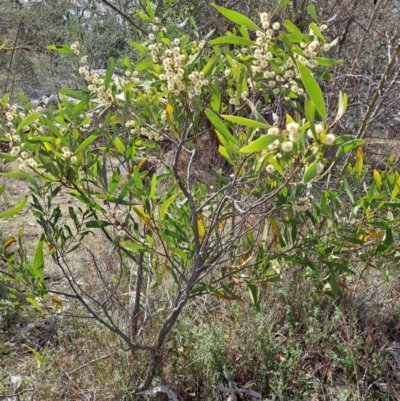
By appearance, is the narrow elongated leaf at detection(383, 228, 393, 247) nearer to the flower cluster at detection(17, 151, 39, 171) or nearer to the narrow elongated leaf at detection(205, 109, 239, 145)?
the narrow elongated leaf at detection(205, 109, 239, 145)

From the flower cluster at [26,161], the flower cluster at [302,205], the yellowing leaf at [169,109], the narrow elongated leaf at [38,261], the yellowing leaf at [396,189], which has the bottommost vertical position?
the narrow elongated leaf at [38,261]

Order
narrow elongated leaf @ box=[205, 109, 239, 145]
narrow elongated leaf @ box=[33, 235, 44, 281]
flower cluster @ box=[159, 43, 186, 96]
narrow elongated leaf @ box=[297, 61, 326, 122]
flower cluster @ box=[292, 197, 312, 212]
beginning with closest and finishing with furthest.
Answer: narrow elongated leaf @ box=[297, 61, 326, 122], narrow elongated leaf @ box=[205, 109, 239, 145], flower cluster @ box=[159, 43, 186, 96], flower cluster @ box=[292, 197, 312, 212], narrow elongated leaf @ box=[33, 235, 44, 281]

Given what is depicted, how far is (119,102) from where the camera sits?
1.26 meters

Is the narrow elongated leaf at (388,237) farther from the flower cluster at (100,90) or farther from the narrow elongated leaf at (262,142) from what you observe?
the flower cluster at (100,90)

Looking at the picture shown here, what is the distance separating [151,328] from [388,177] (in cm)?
117

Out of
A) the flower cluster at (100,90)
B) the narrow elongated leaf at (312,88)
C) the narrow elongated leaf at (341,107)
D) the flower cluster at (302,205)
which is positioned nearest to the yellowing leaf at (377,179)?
the flower cluster at (302,205)

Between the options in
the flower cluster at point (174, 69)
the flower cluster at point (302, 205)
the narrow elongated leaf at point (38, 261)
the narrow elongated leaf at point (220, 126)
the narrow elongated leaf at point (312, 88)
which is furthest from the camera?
the narrow elongated leaf at point (38, 261)

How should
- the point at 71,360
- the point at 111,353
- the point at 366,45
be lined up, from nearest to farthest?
1. the point at 111,353
2. the point at 71,360
3. the point at 366,45

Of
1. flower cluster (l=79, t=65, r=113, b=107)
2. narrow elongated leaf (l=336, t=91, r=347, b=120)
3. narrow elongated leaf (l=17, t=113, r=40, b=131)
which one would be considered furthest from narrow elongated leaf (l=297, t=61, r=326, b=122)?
narrow elongated leaf (l=17, t=113, r=40, b=131)

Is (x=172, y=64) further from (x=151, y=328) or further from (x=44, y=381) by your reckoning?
(x=44, y=381)

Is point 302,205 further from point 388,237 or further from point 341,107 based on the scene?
point 341,107

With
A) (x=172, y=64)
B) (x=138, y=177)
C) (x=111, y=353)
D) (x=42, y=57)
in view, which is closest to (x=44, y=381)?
(x=111, y=353)

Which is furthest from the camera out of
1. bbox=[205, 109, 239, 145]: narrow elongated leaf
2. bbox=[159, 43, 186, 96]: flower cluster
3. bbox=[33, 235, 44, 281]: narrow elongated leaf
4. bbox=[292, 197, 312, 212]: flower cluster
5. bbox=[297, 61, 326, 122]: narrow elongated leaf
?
bbox=[33, 235, 44, 281]: narrow elongated leaf

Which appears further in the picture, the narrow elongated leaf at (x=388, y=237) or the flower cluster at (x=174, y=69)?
the narrow elongated leaf at (x=388, y=237)
